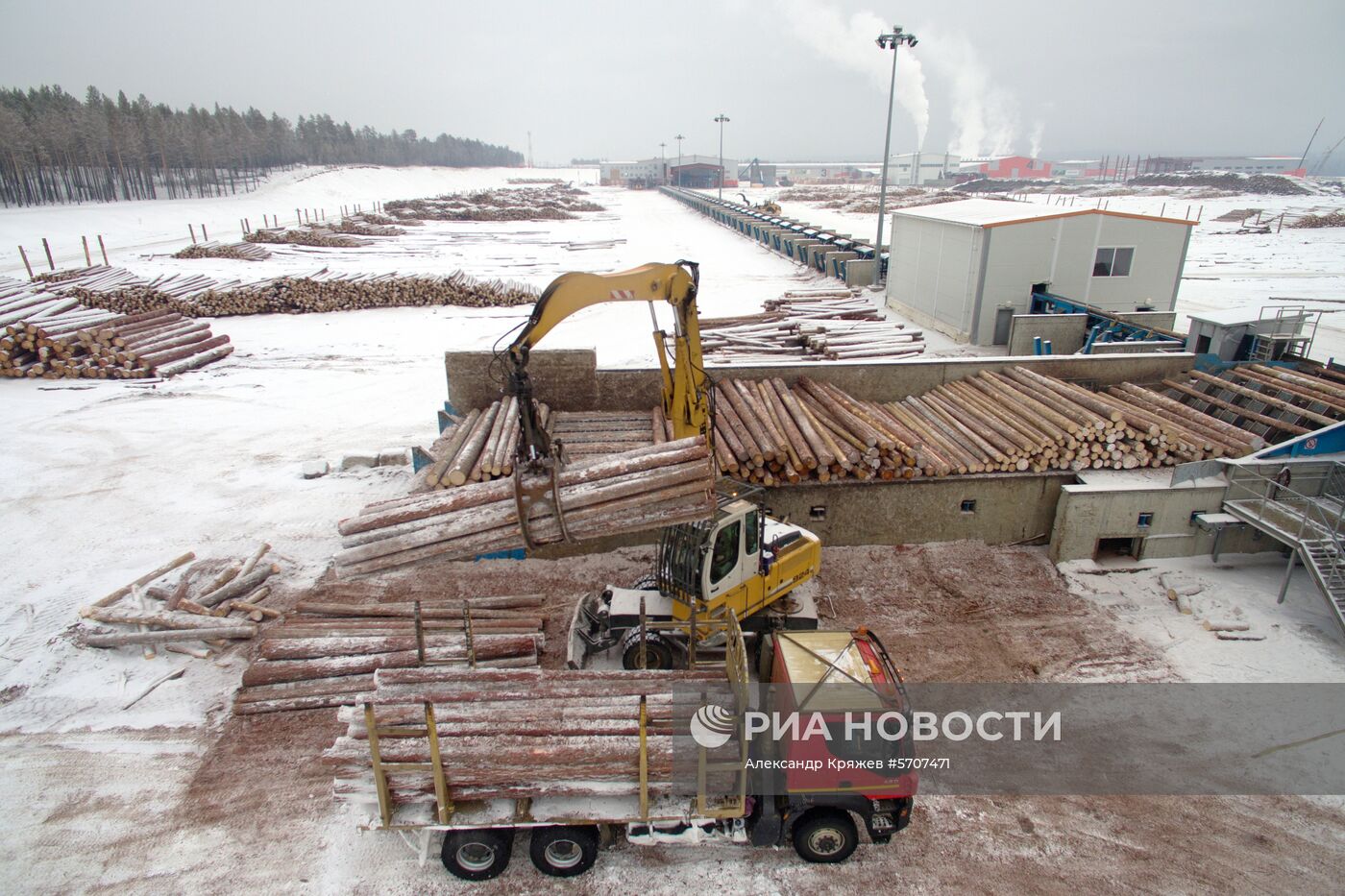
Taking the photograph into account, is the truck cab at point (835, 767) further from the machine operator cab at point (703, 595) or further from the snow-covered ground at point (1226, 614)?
the snow-covered ground at point (1226, 614)

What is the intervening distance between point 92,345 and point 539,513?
20.3 metres

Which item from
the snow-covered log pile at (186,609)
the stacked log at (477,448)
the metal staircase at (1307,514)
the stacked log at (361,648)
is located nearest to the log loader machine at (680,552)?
the stacked log at (361,648)

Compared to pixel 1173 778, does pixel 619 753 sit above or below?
above

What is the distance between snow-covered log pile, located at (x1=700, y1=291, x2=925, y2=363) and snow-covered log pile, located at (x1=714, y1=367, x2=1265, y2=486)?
5.47m

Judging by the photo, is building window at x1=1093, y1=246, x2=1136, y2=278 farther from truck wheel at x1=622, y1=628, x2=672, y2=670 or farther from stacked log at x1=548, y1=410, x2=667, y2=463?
truck wheel at x1=622, y1=628, x2=672, y2=670

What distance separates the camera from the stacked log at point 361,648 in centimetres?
903

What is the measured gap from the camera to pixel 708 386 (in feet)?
31.3

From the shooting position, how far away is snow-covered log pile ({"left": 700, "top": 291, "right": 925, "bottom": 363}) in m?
19.7

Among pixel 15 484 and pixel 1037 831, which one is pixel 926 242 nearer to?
pixel 1037 831

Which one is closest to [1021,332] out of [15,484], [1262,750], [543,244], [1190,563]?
[1190,563]

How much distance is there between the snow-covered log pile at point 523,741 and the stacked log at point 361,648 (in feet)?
4.92

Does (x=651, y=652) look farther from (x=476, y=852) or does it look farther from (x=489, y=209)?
(x=489, y=209)

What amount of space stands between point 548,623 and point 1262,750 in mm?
9025

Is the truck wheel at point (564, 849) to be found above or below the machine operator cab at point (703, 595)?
below
